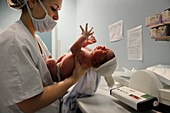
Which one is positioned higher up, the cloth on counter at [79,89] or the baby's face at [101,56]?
the baby's face at [101,56]

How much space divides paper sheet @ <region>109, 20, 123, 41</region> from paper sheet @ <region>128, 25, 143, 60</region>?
148mm

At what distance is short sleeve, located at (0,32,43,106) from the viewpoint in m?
0.71

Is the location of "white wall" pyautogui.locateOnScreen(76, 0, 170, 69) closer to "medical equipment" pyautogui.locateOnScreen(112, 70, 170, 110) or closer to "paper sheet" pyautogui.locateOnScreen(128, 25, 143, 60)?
"paper sheet" pyautogui.locateOnScreen(128, 25, 143, 60)

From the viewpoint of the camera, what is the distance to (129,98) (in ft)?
2.65

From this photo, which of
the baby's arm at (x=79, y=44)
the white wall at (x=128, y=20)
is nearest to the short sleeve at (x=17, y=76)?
the baby's arm at (x=79, y=44)

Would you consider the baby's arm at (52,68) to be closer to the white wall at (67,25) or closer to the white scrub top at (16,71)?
the white scrub top at (16,71)

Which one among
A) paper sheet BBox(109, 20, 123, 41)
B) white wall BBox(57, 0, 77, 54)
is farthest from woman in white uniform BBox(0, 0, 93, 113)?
white wall BBox(57, 0, 77, 54)

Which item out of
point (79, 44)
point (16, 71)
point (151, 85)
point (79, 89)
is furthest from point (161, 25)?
point (16, 71)

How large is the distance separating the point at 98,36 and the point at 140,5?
2.88 ft

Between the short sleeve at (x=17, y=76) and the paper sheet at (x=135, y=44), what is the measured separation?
0.86m

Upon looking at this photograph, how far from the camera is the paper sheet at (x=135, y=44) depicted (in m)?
1.31

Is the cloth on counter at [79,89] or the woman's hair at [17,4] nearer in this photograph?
the woman's hair at [17,4]

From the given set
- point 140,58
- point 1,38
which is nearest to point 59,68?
point 1,38

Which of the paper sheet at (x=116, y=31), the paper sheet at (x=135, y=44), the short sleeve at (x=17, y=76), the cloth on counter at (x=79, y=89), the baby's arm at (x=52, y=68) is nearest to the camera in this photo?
the short sleeve at (x=17, y=76)
